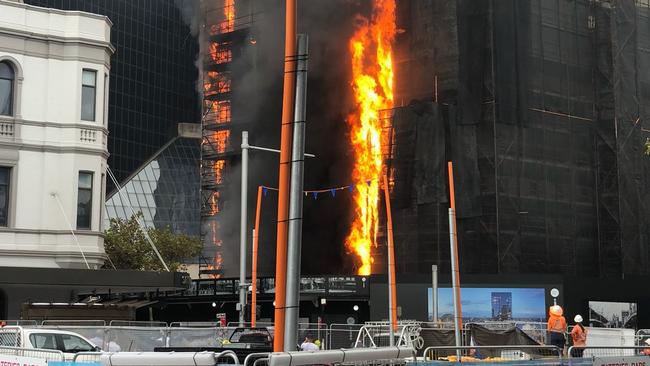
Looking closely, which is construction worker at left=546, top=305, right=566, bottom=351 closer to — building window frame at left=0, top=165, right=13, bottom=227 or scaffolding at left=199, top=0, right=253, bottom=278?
building window frame at left=0, top=165, right=13, bottom=227

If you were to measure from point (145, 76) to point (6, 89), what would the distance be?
82359 millimetres

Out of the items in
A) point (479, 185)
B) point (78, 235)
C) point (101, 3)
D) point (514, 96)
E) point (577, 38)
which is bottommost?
point (78, 235)

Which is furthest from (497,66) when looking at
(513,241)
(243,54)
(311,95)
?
(243,54)

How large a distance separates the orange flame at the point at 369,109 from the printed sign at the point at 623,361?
37.3 meters

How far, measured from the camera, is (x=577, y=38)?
48688 millimetres

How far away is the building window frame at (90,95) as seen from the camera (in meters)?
33.2

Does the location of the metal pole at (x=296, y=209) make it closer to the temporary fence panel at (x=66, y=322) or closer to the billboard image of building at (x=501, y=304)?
the temporary fence panel at (x=66, y=322)

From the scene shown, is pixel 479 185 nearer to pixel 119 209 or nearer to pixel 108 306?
pixel 108 306

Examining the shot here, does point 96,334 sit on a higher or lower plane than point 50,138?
lower

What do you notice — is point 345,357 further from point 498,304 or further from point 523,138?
point 523,138

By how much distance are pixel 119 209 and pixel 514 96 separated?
174ft

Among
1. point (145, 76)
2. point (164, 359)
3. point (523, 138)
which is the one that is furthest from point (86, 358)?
point (145, 76)

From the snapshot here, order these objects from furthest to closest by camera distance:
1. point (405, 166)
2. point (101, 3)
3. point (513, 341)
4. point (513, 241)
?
point (101, 3), point (405, 166), point (513, 241), point (513, 341)

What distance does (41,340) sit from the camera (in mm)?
18062
